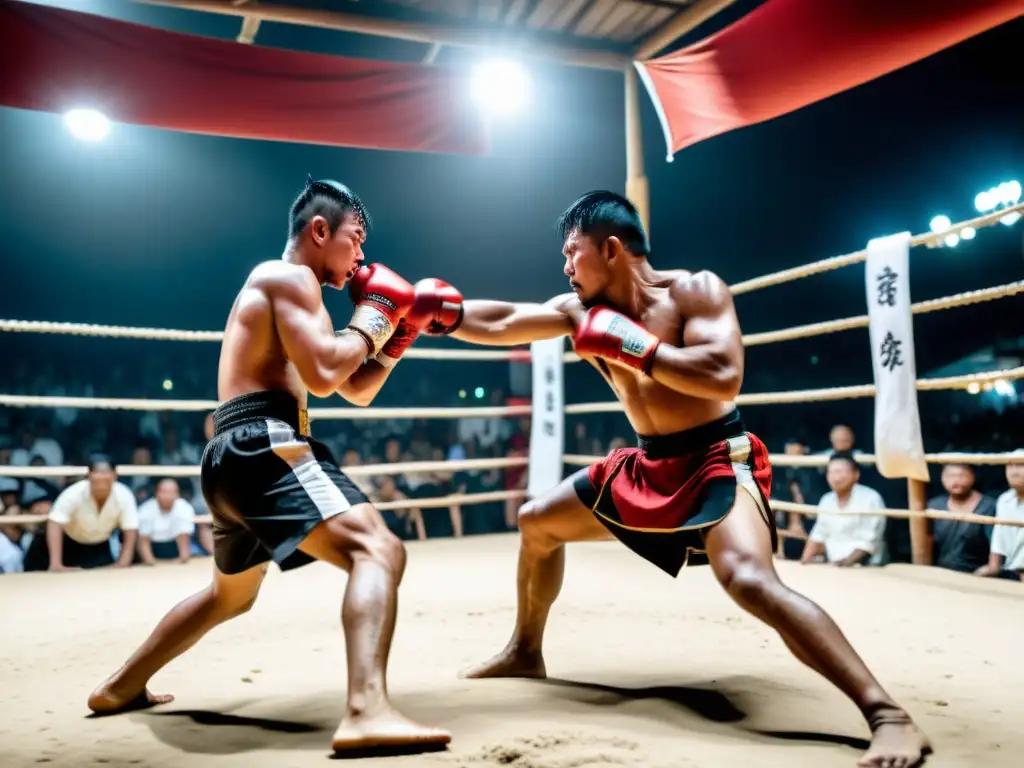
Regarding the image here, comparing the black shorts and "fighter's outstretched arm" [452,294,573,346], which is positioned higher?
"fighter's outstretched arm" [452,294,573,346]

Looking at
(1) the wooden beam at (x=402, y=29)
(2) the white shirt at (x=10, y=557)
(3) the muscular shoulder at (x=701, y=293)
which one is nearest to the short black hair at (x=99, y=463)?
(2) the white shirt at (x=10, y=557)

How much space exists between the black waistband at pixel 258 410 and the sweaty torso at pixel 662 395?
66 cm

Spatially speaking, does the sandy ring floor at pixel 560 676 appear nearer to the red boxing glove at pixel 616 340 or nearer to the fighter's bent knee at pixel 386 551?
the fighter's bent knee at pixel 386 551

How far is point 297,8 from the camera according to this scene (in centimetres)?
396

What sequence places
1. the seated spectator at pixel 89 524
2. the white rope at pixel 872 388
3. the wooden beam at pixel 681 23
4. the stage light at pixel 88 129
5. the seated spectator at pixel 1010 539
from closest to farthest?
the white rope at pixel 872 388 < the seated spectator at pixel 1010 539 < the seated spectator at pixel 89 524 < the wooden beam at pixel 681 23 < the stage light at pixel 88 129

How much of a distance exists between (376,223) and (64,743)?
6907 mm

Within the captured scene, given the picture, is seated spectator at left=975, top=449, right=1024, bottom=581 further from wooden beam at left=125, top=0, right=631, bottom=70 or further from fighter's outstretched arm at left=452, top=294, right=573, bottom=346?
wooden beam at left=125, top=0, right=631, bottom=70

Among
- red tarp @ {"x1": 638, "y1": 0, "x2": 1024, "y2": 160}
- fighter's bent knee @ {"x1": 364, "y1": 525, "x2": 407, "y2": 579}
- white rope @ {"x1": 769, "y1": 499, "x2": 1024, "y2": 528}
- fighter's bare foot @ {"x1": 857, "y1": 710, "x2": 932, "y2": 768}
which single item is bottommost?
fighter's bare foot @ {"x1": 857, "y1": 710, "x2": 932, "y2": 768}

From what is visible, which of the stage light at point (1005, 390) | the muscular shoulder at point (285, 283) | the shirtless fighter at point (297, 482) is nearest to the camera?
the shirtless fighter at point (297, 482)

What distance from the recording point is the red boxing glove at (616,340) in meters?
1.70

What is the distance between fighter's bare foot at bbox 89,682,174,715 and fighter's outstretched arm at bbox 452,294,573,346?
110 cm

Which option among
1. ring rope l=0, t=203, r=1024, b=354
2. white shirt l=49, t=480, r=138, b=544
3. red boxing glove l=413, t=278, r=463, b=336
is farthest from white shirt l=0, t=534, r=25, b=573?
red boxing glove l=413, t=278, r=463, b=336

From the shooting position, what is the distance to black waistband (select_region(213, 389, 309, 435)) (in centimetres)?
163

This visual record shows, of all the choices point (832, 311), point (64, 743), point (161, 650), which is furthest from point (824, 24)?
point (832, 311)
